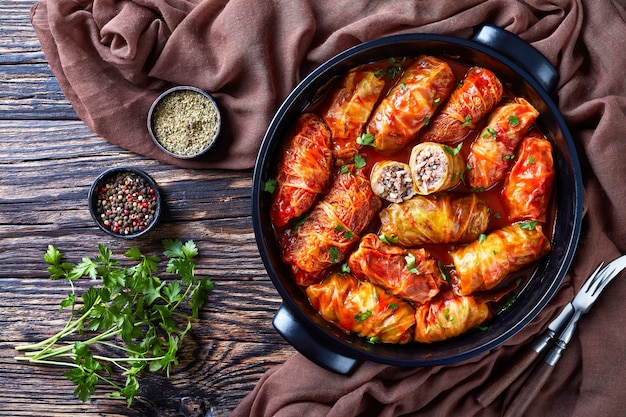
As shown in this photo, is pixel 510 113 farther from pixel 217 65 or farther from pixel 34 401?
pixel 34 401

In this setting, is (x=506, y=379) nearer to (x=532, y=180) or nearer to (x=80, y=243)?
(x=532, y=180)

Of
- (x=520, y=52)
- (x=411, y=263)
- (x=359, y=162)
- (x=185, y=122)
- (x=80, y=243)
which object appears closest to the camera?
(x=520, y=52)

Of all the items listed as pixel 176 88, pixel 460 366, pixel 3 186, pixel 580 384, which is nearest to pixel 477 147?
pixel 460 366

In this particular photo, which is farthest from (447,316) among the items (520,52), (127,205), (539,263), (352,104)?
(127,205)

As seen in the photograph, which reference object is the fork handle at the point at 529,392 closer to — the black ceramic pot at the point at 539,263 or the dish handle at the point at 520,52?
the black ceramic pot at the point at 539,263

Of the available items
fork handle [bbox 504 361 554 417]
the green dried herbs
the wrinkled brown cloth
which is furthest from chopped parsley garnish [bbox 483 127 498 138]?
the green dried herbs
